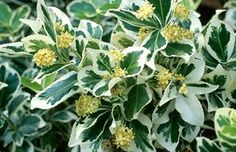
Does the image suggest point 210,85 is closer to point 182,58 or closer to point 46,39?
point 182,58

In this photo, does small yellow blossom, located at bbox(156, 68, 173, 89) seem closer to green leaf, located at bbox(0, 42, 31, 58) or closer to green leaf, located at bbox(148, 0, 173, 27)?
green leaf, located at bbox(148, 0, 173, 27)

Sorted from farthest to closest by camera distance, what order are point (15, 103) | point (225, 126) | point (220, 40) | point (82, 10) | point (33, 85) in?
1. point (82, 10)
2. point (15, 103)
3. point (33, 85)
4. point (220, 40)
5. point (225, 126)

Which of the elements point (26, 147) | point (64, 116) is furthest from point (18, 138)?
point (64, 116)

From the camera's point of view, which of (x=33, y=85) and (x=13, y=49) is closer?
(x=13, y=49)

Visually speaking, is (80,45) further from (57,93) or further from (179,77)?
(179,77)

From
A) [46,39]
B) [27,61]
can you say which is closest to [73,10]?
[27,61]

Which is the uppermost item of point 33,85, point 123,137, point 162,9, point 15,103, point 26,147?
point 162,9
